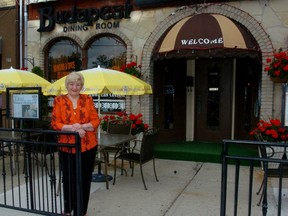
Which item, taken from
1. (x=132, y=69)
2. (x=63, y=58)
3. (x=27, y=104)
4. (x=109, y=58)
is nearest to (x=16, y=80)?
(x=27, y=104)

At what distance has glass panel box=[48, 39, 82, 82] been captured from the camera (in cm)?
898

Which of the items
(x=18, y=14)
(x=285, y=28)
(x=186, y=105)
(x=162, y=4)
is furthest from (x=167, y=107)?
(x=18, y=14)

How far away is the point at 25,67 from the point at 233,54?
590 centimetres

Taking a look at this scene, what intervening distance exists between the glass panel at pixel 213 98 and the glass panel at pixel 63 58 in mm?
3511

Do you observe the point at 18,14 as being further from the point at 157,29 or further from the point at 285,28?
the point at 285,28

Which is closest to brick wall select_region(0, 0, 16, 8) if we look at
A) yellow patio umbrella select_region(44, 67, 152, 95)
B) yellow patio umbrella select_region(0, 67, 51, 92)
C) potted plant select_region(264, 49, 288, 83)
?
yellow patio umbrella select_region(0, 67, 51, 92)

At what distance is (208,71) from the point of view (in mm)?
8719

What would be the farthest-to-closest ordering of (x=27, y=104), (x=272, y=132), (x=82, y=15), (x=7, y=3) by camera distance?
(x=7, y=3) < (x=82, y=15) < (x=272, y=132) < (x=27, y=104)

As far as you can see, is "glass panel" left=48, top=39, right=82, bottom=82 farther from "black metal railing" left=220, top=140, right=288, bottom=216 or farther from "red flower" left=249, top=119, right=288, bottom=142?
"red flower" left=249, top=119, right=288, bottom=142

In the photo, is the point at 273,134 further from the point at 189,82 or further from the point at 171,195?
the point at 189,82

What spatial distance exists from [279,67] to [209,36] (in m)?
1.42

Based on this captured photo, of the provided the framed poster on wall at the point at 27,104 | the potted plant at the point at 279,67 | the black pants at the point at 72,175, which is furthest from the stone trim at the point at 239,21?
the black pants at the point at 72,175

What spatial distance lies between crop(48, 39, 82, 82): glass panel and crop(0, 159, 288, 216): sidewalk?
12.6 feet

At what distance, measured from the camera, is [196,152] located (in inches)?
287
